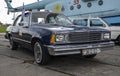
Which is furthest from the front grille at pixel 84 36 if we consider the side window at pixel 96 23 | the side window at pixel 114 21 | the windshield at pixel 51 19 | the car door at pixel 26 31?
the side window at pixel 114 21

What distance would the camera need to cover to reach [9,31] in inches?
407

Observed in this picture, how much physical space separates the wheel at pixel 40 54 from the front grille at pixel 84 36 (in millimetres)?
861

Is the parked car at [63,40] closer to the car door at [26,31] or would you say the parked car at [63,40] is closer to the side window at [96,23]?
the car door at [26,31]

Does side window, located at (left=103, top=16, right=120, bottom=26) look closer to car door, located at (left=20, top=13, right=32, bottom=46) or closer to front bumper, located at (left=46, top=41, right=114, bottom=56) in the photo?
car door, located at (left=20, top=13, right=32, bottom=46)

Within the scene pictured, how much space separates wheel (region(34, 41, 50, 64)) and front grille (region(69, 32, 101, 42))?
0.86 meters

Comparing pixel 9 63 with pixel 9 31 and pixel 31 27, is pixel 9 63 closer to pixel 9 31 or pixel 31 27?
pixel 31 27

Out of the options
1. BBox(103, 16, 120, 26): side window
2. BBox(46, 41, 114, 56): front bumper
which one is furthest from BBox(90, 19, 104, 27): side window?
BBox(46, 41, 114, 56): front bumper

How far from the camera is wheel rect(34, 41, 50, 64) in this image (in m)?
6.42

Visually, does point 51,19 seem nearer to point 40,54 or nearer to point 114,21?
point 40,54

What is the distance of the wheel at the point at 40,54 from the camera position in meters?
6.42

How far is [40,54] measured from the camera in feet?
21.8

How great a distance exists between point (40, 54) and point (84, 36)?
57.4 inches

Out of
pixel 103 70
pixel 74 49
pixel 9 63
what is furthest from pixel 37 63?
pixel 103 70

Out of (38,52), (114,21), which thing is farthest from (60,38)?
(114,21)
